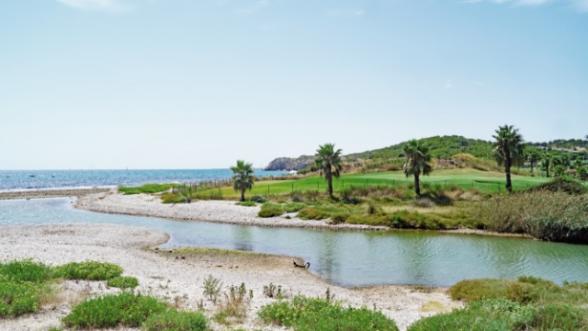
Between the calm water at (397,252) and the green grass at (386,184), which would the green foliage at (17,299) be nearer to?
the calm water at (397,252)

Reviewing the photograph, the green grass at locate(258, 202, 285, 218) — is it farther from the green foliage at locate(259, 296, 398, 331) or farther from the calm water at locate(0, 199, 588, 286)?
the green foliage at locate(259, 296, 398, 331)

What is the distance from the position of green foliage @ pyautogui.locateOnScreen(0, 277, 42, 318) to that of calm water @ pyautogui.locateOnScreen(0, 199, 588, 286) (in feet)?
46.8

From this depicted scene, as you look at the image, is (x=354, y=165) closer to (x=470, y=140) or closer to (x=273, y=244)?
(x=273, y=244)

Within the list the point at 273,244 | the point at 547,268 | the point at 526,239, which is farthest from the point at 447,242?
the point at 273,244

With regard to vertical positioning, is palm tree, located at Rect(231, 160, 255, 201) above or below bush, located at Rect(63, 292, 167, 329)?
above

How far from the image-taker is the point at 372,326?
9.75 metres

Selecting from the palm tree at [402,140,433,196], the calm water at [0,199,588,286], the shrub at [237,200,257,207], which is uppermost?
the palm tree at [402,140,433,196]

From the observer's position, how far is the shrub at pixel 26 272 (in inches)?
555

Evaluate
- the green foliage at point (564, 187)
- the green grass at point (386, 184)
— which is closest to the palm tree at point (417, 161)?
the green grass at point (386, 184)

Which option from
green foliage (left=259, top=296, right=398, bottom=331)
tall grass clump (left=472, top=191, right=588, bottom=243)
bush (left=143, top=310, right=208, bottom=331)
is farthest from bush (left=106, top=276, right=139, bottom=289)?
tall grass clump (left=472, top=191, right=588, bottom=243)

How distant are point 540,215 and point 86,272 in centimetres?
3321

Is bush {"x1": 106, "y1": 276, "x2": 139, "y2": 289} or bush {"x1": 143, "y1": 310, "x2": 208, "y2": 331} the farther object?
bush {"x1": 106, "y1": 276, "x2": 139, "y2": 289}

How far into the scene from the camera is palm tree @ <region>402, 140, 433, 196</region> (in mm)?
53875

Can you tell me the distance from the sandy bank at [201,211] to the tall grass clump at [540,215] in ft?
31.1
